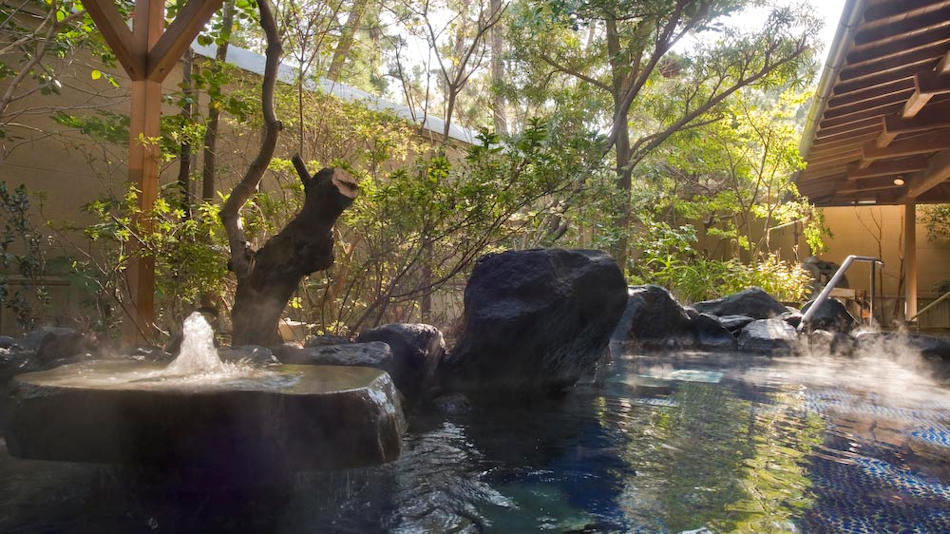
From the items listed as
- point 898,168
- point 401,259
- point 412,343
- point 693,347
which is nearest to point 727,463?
point 412,343

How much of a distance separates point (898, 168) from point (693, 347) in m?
3.66

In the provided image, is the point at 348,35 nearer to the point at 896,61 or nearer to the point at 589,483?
the point at 896,61

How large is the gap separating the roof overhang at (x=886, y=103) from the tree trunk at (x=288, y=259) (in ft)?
11.6

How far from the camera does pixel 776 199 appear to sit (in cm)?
1402

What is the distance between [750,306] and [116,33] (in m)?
8.61

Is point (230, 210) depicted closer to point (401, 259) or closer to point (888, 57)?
point (401, 259)

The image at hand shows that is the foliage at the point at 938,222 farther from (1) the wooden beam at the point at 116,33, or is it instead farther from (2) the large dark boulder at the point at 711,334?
(1) the wooden beam at the point at 116,33

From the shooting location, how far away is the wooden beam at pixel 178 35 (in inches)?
175

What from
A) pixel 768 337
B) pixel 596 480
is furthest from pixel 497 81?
pixel 596 480

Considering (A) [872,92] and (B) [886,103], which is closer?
(A) [872,92]

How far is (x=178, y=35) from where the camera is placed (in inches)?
178

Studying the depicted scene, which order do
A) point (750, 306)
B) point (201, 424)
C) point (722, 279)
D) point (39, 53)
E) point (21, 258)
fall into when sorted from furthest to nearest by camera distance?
point (722, 279), point (750, 306), point (39, 53), point (21, 258), point (201, 424)

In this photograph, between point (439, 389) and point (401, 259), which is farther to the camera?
point (401, 259)

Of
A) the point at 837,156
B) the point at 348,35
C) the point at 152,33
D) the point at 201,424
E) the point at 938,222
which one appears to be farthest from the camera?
the point at 938,222
